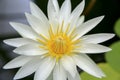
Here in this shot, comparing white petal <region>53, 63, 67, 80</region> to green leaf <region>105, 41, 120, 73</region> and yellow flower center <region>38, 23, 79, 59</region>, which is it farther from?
green leaf <region>105, 41, 120, 73</region>

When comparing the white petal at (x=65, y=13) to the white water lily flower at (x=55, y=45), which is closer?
the white water lily flower at (x=55, y=45)

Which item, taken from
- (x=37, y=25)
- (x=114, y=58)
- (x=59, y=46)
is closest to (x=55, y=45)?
(x=59, y=46)

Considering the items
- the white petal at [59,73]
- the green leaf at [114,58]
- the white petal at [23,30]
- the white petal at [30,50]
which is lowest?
the green leaf at [114,58]

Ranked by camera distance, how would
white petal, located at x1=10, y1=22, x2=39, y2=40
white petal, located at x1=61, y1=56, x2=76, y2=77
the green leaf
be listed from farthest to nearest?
1. the green leaf
2. white petal, located at x1=10, y1=22, x2=39, y2=40
3. white petal, located at x1=61, y1=56, x2=76, y2=77

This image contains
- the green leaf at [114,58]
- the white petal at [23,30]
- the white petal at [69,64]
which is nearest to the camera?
the white petal at [69,64]

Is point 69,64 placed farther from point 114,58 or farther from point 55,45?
point 114,58

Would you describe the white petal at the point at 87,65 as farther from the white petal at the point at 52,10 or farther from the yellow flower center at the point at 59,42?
the white petal at the point at 52,10

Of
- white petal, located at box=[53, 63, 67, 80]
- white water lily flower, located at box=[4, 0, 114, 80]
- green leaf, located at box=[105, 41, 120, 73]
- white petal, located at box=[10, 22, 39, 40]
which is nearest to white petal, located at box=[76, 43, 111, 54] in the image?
white water lily flower, located at box=[4, 0, 114, 80]

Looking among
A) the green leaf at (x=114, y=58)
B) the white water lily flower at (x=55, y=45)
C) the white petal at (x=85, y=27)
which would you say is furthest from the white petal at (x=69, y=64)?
the green leaf at (x=114, y=58)

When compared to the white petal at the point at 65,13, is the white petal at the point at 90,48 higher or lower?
lower
